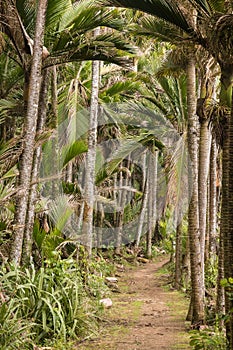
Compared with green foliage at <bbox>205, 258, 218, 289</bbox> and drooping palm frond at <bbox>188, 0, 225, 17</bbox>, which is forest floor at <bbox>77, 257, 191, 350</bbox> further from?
drooping palm frond at <bbox>188, 0, 225, 17</bbox>

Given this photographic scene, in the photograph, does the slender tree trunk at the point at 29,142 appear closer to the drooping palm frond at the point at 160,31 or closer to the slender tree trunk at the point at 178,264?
the drooping palm frond at the point at 160,31

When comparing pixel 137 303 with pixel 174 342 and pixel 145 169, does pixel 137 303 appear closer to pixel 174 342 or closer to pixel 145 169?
pixel 174 342

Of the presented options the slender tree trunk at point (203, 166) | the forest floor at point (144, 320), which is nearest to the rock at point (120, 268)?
the forest floor at point (144, 320)

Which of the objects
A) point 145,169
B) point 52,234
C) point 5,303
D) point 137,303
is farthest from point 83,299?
point 145,169

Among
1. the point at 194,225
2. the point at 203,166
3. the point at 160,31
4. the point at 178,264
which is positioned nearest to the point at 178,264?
the point at 178,264

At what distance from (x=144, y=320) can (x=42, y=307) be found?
282 cm

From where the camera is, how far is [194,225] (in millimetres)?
7797

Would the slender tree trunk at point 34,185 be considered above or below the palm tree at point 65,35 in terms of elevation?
below

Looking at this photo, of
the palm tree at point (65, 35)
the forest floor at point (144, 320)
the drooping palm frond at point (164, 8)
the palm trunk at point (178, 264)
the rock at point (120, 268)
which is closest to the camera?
the drooping palm frond at point (164, 8)

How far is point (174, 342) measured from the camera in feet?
22.0

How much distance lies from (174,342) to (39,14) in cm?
479

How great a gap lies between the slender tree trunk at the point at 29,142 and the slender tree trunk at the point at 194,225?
263cm

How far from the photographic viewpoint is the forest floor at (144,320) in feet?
21.7

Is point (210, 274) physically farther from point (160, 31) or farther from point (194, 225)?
point (160, 31)
